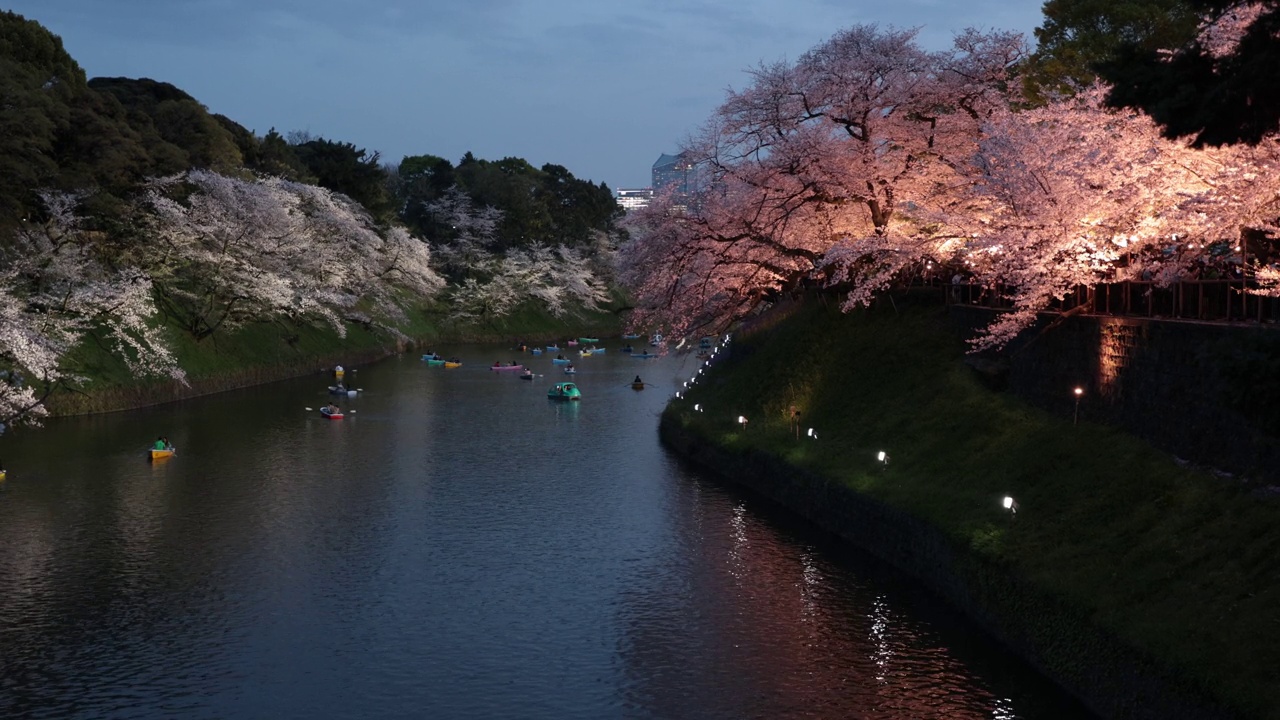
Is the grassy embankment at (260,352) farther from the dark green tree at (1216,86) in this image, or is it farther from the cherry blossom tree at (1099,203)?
the dark green tree at (1216,86)

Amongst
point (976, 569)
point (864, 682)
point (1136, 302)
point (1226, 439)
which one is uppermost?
point (1136, 302)

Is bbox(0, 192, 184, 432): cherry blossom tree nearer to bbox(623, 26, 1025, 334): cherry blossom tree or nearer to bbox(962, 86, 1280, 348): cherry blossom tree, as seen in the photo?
bbox(623, 26, 1025, 334): cherry blossom tree

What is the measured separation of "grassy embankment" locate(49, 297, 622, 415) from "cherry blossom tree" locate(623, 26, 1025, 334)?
2453 cm

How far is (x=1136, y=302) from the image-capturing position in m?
23.0

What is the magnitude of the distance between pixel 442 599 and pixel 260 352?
4054 centimetres

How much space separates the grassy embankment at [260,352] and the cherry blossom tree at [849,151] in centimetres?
2453

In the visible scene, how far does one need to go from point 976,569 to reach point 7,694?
1602cm

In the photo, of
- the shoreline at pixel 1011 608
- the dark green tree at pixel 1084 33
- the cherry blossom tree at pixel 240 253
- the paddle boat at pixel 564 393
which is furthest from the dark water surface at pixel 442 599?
the dark green tree at pixel 1084 33

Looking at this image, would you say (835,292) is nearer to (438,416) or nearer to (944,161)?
(944,161)

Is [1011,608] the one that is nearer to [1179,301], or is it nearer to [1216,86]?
[1179,301]

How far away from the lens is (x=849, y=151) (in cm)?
3403

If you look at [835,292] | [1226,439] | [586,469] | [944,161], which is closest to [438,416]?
[586,469]

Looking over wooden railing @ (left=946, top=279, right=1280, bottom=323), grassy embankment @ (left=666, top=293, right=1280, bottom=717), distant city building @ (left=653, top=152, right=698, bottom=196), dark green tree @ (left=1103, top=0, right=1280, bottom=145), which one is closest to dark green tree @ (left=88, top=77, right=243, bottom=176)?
distant city building @ (left=653, top=152, right=698, bottom=196)

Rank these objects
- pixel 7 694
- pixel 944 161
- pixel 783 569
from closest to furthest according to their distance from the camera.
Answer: pixel 7 694 → pixel 783 569 → pixel 944 161
